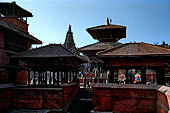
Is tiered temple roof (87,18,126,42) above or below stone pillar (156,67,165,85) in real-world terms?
above

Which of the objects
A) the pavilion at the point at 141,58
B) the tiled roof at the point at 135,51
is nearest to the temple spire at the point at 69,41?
the tiled roof at the point at 135,51

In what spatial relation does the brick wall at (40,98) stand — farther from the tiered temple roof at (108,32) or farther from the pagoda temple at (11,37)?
the tiered temple roof at (108,32)

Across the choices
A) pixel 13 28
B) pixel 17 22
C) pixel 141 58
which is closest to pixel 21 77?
pixel 13 28

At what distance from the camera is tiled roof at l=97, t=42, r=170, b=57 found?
961cm

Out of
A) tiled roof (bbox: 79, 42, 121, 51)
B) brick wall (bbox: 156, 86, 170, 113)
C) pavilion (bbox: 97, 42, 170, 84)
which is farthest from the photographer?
tiled roof (bbox: 79, 42, 121, 51)

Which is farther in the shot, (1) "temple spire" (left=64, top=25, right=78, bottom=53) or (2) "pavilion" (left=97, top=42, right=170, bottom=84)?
(1) "temple spire" (left=64, top=25, right=78, bottom=53)

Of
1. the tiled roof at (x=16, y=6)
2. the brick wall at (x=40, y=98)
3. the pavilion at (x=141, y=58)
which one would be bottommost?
the brick wall at (x=40, y=98)

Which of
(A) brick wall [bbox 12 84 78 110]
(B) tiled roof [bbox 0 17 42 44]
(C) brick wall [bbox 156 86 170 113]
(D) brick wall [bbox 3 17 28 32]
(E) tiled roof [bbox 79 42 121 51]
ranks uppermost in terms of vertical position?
(D) brick wall [bbox 3 17 28 32]

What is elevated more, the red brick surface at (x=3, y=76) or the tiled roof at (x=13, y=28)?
the tiled roof at (x=13, y=28)

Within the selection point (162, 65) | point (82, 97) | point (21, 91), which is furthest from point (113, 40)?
point (21, 91)

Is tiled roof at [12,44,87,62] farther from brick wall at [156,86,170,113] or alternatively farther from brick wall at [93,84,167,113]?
brick wall at [156,86,170,113]

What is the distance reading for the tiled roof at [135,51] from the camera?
9.61m

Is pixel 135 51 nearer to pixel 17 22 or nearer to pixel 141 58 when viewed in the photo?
pixel 141 58

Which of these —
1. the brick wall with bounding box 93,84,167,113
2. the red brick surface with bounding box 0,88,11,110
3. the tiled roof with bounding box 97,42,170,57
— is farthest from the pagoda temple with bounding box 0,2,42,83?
the tiled roof with bounding box 97,42,170,57
